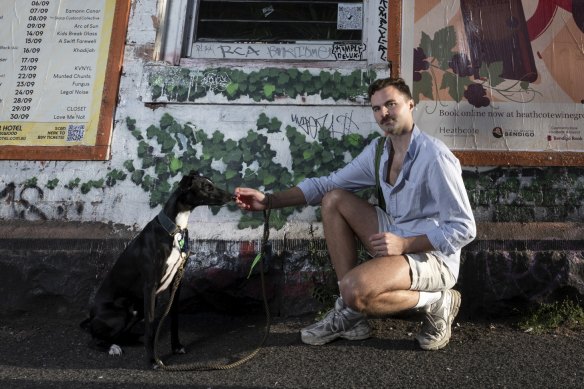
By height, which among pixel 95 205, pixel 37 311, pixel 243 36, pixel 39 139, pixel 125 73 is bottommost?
pixel 37 311

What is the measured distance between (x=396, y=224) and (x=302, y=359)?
99cm

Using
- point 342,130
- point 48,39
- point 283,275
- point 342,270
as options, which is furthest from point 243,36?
point 342,270

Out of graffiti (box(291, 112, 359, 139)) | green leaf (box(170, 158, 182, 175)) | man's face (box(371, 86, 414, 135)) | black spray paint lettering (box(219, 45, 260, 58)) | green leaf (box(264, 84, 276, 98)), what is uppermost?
black spray paint lettering (box(219, 45, 260, 58))

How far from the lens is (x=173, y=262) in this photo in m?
3.66

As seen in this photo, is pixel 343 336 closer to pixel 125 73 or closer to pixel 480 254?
pixel 480 254

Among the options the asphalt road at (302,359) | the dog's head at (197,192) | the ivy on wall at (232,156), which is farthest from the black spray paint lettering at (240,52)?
the asphalt road at (302,359)

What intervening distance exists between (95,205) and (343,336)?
230 centimetres

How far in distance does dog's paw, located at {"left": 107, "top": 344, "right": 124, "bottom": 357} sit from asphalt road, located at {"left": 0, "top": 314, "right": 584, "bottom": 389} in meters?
0.04

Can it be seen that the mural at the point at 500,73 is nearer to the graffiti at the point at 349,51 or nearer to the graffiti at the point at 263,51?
the graffiti at the point at 349,51

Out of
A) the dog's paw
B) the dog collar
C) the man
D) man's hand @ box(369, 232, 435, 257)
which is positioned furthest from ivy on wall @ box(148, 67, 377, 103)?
the dog's paw

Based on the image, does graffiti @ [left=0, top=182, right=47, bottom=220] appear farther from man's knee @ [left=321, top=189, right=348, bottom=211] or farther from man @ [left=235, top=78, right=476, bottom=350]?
man's knee @ [left=321, top=189, right=348, bottom=211]

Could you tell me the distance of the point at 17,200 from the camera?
190 inches

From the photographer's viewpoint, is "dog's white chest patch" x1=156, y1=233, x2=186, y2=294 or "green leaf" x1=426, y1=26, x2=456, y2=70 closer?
"dog's white chest patch" x1=156, y1=233, x2=186, y2=294

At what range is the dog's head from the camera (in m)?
3.69
